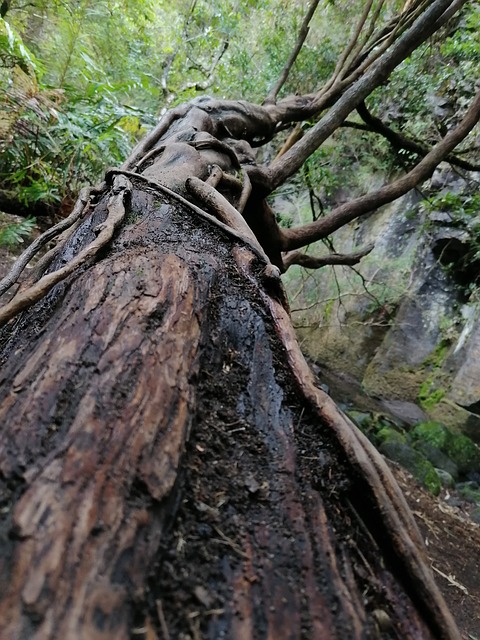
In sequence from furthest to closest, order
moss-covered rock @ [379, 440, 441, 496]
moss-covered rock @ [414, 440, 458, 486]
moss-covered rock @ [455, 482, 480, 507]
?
moss-covered rock @ [414, 440, 458, 486] < moss-covered rock @ [455, 482, 480, 507] < moss-covered rock @ [379, 440, 441, 496]

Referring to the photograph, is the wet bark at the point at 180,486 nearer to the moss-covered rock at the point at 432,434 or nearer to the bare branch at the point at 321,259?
the bare branch at the point at 321,259

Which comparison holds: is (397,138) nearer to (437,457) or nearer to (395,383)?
(437,457)

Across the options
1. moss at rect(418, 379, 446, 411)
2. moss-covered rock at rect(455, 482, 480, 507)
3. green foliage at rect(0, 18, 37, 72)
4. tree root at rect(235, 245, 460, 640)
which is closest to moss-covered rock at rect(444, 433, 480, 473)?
moss-covered rock at rect(455, 482, 480, 507)

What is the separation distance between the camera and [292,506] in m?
0.83

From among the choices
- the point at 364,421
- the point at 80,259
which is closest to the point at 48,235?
the point at 80,259

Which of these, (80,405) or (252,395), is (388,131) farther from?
(80,405)

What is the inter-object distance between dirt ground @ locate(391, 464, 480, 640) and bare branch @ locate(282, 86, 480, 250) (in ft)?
8.42

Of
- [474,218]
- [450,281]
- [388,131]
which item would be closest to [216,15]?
[388,131]

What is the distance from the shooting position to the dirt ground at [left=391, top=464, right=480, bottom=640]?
2.57 metres

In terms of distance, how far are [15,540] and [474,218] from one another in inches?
313

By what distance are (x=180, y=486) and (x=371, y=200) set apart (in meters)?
3.39

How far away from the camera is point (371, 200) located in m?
3.58

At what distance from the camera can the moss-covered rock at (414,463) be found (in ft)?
14.9

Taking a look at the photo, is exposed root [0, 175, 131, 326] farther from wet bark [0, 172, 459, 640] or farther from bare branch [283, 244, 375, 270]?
bare branch [283, 244, 375, 270]
